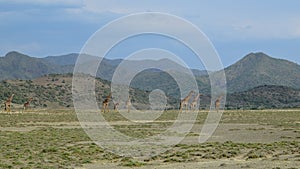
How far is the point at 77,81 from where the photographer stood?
145 metres

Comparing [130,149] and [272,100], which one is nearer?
[130,149]

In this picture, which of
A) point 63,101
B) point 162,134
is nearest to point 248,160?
point 162,134

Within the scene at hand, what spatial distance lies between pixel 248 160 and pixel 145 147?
9055 mm

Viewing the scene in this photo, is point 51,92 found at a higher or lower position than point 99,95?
higher

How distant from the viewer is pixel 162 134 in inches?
1809

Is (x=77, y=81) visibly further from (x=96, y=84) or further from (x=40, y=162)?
(x=40, y=162)

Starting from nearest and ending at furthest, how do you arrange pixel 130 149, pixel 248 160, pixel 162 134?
1. pixel 248 160
2. pixel 130 149
3. pixel 162 134

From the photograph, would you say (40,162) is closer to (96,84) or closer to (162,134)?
(162,134)

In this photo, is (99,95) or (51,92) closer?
(99,95)

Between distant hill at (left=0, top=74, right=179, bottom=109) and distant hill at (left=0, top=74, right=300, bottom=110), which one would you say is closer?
distant hill at (left=0, top=74, right=179, bottom=109)

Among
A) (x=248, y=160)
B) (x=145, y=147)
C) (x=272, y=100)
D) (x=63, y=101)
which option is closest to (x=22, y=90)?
(x=63, y=101)

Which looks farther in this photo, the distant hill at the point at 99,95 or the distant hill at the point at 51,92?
the distant hill at the point at 99,95

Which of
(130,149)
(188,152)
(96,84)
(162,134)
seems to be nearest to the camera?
(188,152)

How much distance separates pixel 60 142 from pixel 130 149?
6469 mm
